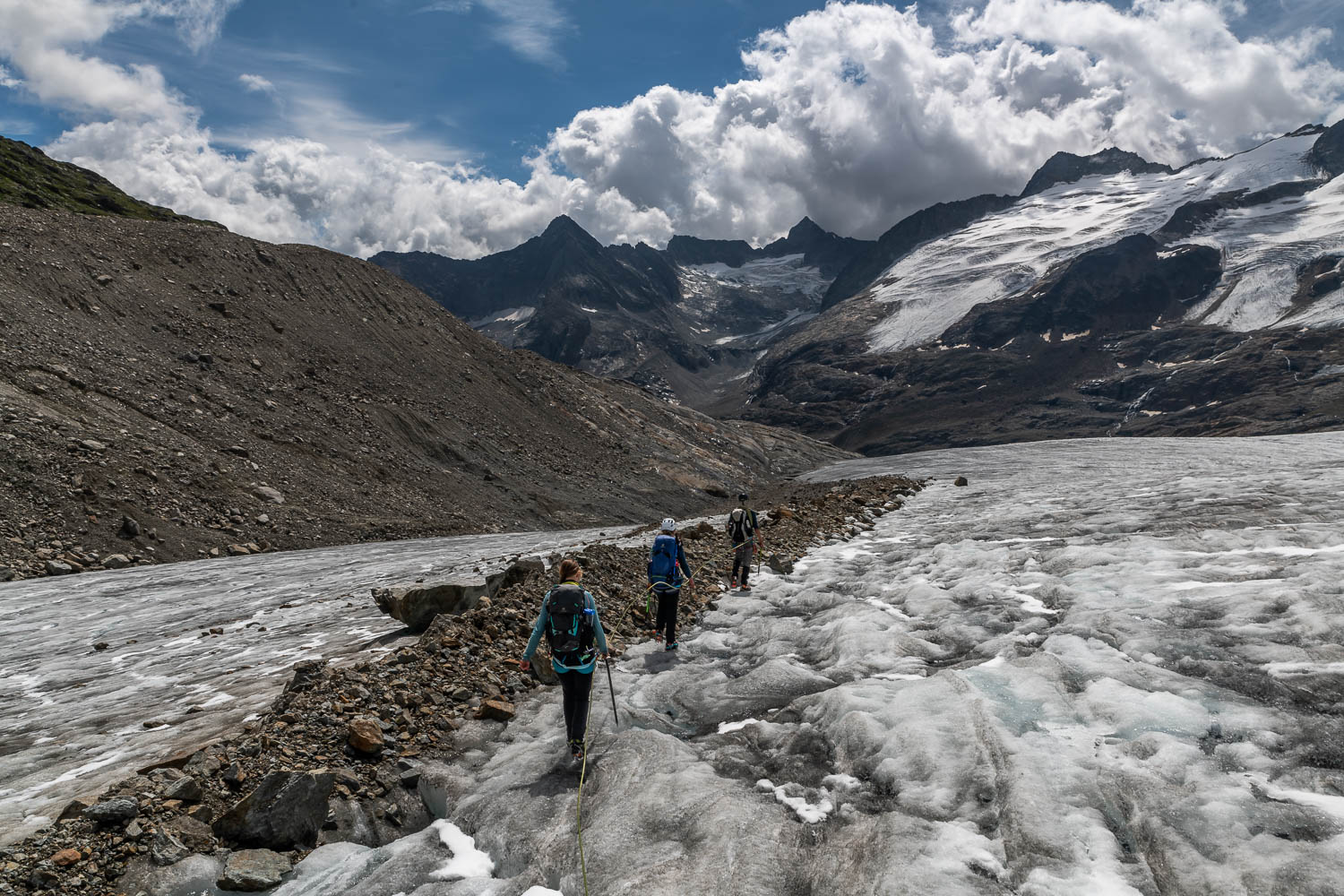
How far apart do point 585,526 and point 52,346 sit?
3098 centimetres

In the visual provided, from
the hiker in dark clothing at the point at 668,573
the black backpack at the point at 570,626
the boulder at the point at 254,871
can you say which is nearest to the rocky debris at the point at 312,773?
the boulder at the point at 254,871

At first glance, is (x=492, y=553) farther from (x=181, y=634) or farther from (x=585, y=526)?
(x=585, y=526)

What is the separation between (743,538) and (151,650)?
13.9 meters

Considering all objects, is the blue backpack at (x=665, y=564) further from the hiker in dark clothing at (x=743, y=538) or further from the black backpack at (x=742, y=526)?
the black backpack at (x=742, y=526)

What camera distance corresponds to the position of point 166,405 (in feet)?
127

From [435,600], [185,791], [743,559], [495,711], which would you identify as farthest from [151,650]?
[743,559]

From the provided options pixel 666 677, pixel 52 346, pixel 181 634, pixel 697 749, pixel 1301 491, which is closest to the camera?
pixel 697 749

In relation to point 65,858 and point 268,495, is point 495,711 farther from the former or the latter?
point 268,495

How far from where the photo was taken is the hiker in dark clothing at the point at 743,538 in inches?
708

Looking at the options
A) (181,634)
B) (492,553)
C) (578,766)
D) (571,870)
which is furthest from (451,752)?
(492,553)

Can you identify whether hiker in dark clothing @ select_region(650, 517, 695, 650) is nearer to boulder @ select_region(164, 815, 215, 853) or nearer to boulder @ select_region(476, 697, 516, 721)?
boulder @ select_region(476, 697, 516, 721)

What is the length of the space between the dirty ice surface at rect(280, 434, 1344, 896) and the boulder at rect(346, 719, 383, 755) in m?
0.80

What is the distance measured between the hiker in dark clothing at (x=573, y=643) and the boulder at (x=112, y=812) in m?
4.38

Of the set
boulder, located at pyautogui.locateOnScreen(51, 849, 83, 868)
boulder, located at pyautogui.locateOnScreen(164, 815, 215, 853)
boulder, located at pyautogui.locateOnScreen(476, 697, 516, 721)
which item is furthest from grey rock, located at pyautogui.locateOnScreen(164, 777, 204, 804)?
boulder, located at pyautogui.locateOnScreen(476, 697, 516, 721)
